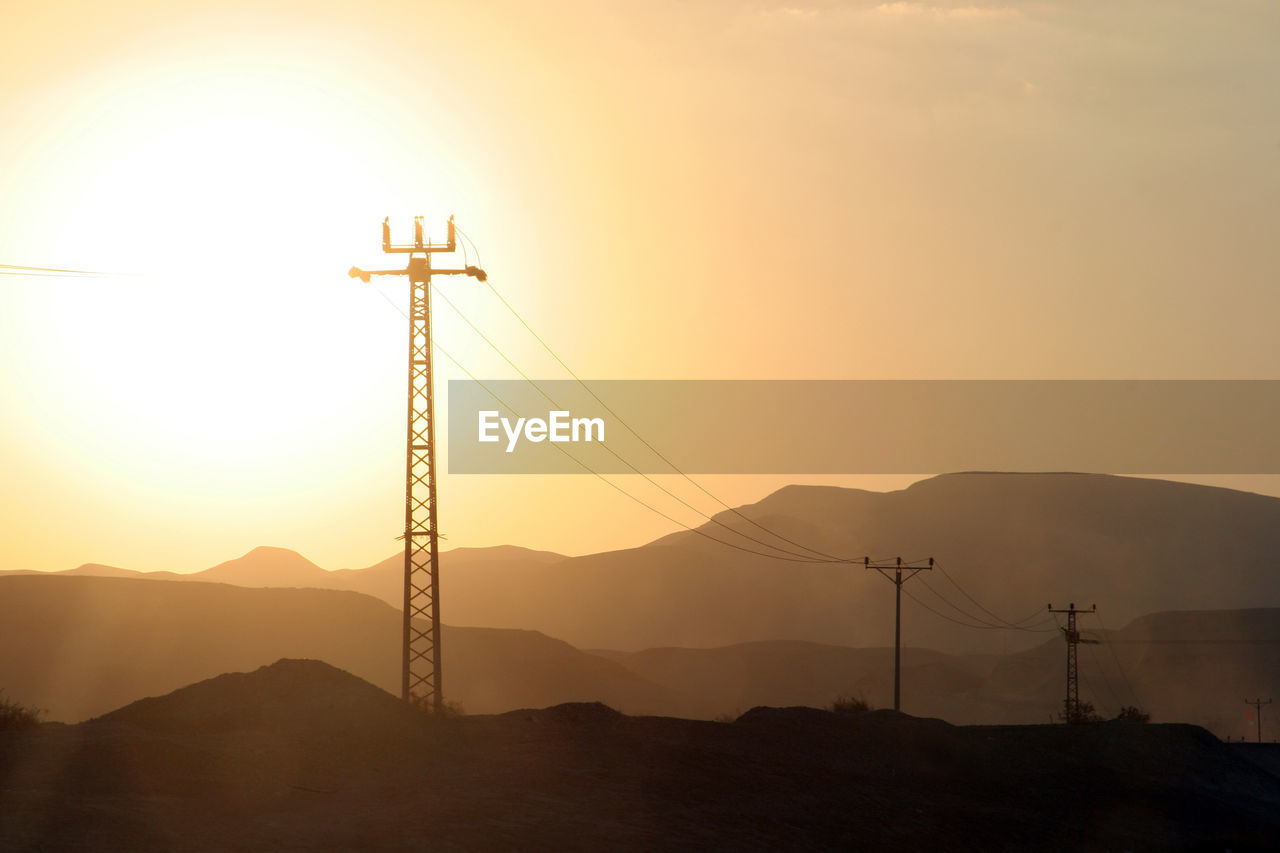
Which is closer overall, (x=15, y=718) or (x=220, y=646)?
(x=15, y=718)

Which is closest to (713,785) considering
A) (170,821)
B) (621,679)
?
(170,821)

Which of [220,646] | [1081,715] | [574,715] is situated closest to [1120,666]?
[1081,715]

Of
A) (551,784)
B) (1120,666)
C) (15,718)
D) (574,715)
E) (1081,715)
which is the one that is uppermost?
(15,718)

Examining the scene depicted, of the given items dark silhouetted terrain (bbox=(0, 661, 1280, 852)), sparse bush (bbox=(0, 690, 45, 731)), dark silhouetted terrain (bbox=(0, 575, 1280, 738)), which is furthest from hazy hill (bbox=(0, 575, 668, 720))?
sparse bush (bbox=(0, 690, 45, 731))

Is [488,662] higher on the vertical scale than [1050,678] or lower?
higher

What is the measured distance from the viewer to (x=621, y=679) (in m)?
149

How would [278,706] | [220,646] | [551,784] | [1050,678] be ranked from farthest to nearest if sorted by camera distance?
1. [1050,678]
2. [220,646]
3. [278,706]
4. [551,784]

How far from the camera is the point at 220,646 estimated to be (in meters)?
131

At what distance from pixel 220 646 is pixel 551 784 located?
4410 inches

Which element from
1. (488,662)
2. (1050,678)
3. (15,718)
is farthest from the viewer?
(1050,678)

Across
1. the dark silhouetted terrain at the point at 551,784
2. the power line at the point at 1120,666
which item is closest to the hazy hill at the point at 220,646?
the power line at the point at 1120,666

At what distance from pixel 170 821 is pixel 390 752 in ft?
23.4

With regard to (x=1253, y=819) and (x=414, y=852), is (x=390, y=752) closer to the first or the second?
(x=414, y=852)

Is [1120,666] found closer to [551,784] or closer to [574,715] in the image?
[574,715]
